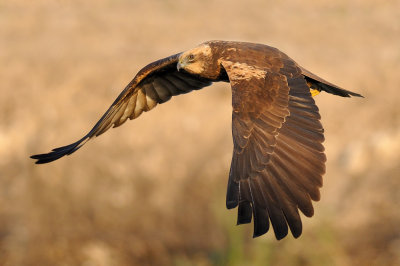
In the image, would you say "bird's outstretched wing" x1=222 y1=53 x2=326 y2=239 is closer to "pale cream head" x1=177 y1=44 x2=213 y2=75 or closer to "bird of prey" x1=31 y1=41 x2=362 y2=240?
"bird of prey" x1=31 y1=41 x2=362 y2=240

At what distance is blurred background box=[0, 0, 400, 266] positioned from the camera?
44.7 ft

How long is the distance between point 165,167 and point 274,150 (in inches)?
251

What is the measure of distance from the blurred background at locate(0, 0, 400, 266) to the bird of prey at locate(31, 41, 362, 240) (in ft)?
11.3

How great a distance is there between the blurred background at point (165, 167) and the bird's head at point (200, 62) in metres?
3.00

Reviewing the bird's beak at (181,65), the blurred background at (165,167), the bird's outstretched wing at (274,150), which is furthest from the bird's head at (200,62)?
the blurred background at (165,167)

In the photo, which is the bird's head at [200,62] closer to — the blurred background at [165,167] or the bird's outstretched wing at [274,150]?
the bird's outstretched wing at [274,150]

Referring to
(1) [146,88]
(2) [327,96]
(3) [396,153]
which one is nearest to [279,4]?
(2) [327,96]

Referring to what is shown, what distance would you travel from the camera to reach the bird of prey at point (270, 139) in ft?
26.2

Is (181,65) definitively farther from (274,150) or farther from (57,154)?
(274,150)

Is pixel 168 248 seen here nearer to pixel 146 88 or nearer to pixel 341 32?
pixel 146 88

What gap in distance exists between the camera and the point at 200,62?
31.1ft

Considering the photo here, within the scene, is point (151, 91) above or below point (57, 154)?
above

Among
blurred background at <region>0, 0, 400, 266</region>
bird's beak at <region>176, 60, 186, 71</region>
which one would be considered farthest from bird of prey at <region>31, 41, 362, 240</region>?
blurred background at <region>0, 0, 400, 266</region>

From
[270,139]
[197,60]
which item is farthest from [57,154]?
[270,139]
